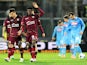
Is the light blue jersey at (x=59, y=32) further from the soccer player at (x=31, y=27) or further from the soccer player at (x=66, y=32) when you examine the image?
the soccer player at (x=31, y=27)

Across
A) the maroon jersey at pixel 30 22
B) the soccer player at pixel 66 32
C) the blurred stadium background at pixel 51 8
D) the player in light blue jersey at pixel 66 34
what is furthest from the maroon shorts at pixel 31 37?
the blurred stadium background at pixel 51 8

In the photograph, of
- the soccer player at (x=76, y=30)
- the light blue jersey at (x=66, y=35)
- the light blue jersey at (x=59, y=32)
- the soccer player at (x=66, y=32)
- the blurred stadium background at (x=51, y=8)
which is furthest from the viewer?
the blurred stadium background at (x=51, y=8)

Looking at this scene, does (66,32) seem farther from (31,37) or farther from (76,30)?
(31,37)

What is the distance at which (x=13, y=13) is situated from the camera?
731 inches

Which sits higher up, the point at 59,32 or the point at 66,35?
the point at 66,35

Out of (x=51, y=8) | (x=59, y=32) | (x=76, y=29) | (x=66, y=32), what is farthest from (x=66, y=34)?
(x=51, y=8)

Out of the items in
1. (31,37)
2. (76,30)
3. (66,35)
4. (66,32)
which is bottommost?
(66,35)

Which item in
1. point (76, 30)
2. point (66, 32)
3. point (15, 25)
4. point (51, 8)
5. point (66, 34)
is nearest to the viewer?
point (15, 25)

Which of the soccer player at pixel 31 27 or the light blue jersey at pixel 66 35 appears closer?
the soccer player at pixel 31 27

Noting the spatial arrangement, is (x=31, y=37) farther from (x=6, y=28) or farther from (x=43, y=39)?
(x=43, y=39)

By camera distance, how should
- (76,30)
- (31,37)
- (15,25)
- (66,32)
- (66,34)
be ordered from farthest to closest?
(66,34) < (66,32) < (76,30) < (15,25) < (31,37)

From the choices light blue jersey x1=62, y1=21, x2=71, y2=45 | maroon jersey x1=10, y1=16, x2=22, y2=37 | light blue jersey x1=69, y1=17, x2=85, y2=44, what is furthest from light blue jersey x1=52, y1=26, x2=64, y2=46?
maroon jersey x1=10, y1=16, x2=22, y2=37

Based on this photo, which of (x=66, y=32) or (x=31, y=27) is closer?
(x=31, y=27)

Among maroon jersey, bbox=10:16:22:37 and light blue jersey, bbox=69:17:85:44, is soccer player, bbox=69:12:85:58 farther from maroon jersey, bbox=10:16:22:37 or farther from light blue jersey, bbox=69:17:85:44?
maroon jersey, bbox=10:16:22:37
